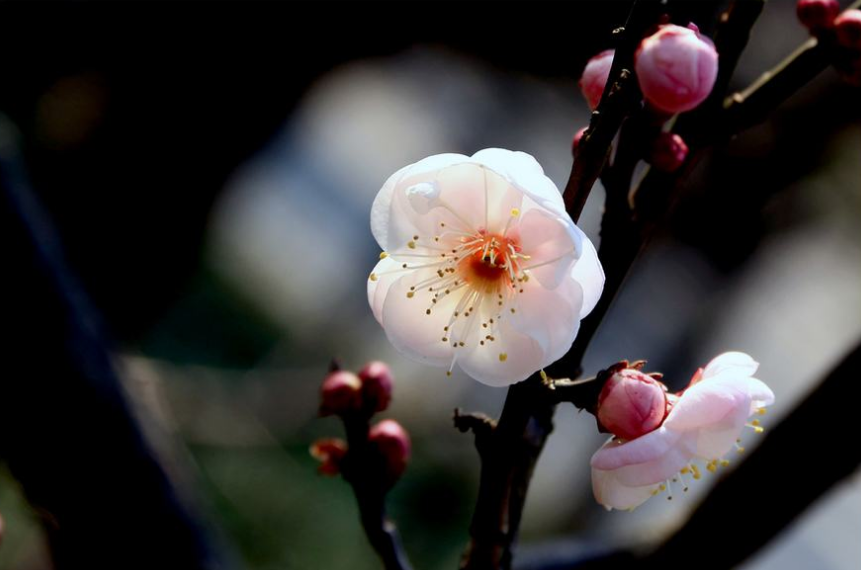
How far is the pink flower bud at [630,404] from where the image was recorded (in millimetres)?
651

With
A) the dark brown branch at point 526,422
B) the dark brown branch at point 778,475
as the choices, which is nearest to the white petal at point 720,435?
the dark brown branch at point 526,422

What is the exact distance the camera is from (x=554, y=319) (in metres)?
0.70

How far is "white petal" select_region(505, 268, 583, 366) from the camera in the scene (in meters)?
0.68

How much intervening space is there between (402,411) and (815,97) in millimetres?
1580

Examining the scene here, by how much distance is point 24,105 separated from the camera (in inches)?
102

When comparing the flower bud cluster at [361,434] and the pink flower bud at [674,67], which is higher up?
the pink flower bud at [674,67]

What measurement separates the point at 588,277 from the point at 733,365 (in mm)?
141

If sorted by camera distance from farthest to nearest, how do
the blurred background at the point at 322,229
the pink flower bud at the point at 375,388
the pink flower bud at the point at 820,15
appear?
the blurred background at the point at 322,229 → the pink flower bud at the point at 375,388 → the pink flower bud at the point at 820,15

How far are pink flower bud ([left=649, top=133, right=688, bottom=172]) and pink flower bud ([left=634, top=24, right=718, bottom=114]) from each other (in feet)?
0.19

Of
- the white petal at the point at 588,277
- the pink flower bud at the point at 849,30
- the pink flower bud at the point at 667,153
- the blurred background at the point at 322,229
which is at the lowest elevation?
the blurred background at the point at 322,229

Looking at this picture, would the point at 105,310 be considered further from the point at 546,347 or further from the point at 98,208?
the point at 546,347

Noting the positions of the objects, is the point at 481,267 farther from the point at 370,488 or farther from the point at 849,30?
the point at 849,30

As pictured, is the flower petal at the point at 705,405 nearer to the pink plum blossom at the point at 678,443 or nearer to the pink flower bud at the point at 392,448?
the pink plum blossom at the point at 678,443

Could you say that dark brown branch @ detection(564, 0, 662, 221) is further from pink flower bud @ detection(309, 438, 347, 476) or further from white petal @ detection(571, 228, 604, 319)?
pink flower bud @ detection(309, 438, 347, 476)
